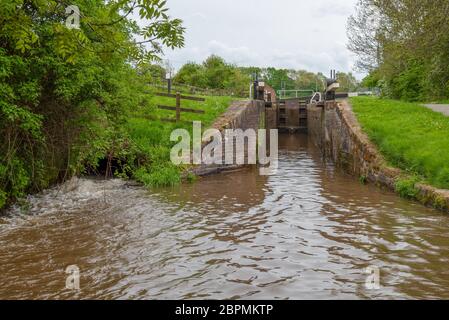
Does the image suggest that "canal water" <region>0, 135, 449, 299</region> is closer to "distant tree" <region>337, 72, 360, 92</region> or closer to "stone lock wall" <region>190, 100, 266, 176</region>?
"stone lock wall" <region>190, 100, 266, 176</region>

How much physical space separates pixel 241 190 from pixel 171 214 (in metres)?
3.23

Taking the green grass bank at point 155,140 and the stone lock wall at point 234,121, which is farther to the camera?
the stone lock wall at point 234,121

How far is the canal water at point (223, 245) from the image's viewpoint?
5.16 metres

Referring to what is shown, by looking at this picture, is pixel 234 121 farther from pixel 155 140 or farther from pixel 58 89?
pixel 58 89

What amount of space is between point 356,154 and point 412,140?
7.24 feet

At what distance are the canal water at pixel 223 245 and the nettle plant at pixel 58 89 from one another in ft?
2.99

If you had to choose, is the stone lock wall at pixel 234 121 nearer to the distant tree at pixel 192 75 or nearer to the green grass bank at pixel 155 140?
the green grass bank at pixel 155 140

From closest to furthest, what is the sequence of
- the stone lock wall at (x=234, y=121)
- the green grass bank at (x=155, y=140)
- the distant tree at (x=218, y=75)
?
the green grass bank at (x=155, y=140) → the stone lock wall at (x=234, y=121) → the distant tree at (x=218, y=75)

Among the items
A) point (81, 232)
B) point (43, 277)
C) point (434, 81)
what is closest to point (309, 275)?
point (43, 277)

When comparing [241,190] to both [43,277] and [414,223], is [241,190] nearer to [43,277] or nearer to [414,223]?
[414,223]

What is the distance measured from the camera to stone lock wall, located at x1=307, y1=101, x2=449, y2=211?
938cm

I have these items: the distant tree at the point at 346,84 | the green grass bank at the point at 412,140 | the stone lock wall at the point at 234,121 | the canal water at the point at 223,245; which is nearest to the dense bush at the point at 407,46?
the green grass bank at the point at 412,140

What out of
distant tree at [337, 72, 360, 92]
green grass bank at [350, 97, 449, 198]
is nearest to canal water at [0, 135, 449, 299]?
green grass bank at [350, 97, 449, 198]

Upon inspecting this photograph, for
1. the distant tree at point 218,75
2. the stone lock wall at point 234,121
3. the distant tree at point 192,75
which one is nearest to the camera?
the stone lock wall at point 234,121
